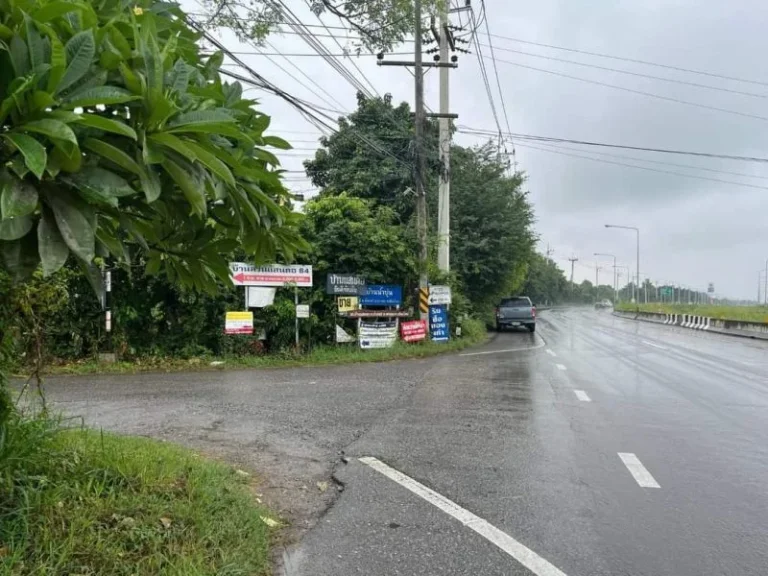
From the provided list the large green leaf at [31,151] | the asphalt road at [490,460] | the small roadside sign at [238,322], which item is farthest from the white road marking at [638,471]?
the small roadside sign at [238,322]

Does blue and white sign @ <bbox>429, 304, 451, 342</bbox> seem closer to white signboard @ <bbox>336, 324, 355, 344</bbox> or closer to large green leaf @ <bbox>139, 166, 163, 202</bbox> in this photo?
white signboard @ <bbox>336, 324, 355, 344</bbox>

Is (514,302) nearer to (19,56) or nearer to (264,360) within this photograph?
(264,360)

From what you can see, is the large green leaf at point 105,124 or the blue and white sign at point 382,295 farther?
the blue and white sign at point 382,295

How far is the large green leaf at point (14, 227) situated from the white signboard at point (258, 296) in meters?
13.4

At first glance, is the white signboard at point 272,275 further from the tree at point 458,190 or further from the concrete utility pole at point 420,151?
the tree at point 458,190

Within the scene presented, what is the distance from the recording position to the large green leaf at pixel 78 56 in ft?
6.18

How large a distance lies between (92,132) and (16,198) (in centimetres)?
35

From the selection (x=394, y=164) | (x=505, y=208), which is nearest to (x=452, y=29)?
(x=394, y=164)

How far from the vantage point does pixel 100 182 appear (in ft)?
6.29

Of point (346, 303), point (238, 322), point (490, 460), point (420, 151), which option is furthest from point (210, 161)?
point (420, 151)

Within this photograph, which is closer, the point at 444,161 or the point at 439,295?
the point at 439,295

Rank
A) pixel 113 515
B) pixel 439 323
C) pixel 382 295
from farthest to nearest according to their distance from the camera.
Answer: pixel 439 323 < pixel 382 295 < pixel 113 515

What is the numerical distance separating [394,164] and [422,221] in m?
8.16

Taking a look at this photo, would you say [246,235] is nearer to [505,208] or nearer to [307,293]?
[307,293]
